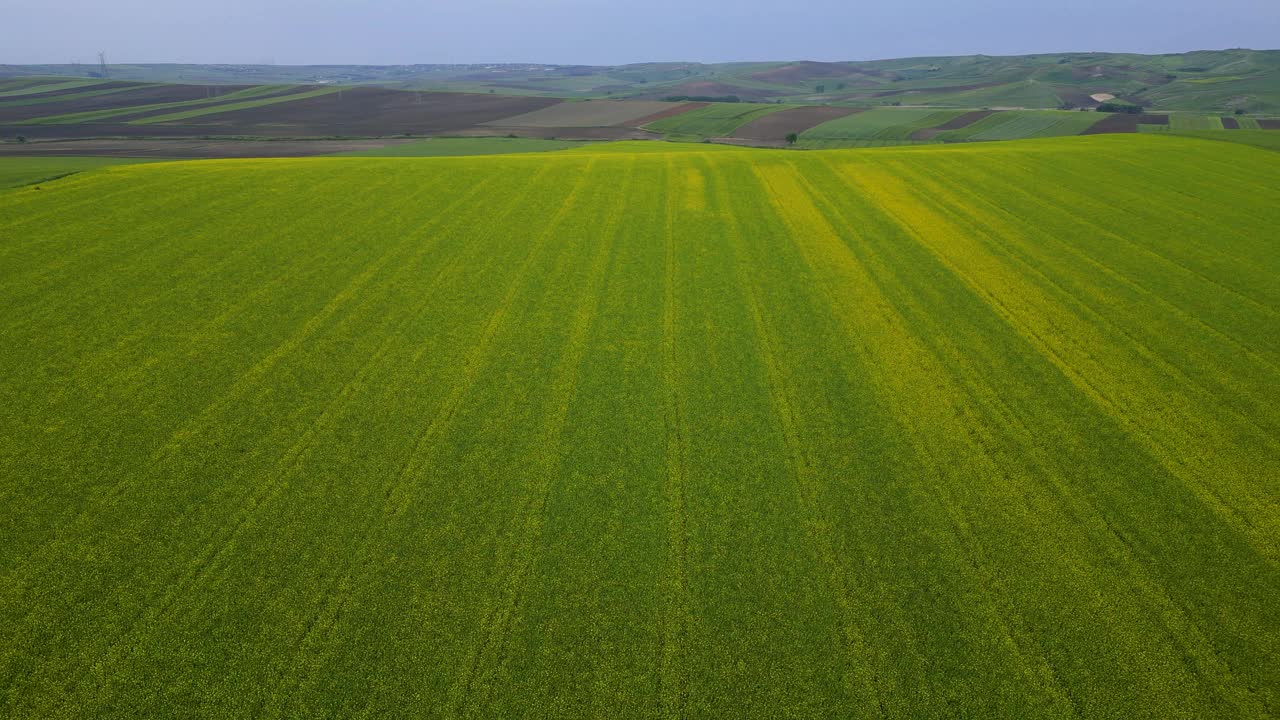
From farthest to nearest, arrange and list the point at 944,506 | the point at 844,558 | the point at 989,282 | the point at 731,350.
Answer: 1. the point at 989,282
2. the point at 731,350
3. the point at 944,506
4. the point at 844,558

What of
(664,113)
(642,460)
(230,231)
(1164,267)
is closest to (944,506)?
(642,460)

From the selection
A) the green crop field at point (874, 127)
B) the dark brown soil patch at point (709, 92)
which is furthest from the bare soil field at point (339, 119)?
the dark brown soil patch at point (709, 92)

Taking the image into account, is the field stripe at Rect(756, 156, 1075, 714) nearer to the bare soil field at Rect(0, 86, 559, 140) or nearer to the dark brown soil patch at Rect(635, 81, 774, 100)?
the bare soil field at Rect(0, 86, 559, 140)

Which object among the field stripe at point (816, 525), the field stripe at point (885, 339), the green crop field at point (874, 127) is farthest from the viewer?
the green crop field at point (874, 127)

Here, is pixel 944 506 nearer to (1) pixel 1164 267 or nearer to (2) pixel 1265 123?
(1) pixel 1164 267

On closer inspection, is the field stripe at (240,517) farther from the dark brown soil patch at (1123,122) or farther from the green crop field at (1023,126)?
the dark brown soil patch at (1123,122)

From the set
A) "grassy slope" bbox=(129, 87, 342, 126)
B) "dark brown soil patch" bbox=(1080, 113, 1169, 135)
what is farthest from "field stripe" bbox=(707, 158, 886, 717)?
"grassy slope" bbox=(129, 87, 342, 126)

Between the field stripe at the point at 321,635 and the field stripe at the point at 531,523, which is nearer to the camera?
the field stripe at the point at 321,635
